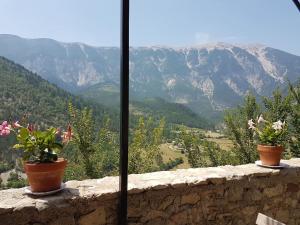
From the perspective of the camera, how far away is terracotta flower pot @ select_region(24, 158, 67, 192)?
6.37 feet

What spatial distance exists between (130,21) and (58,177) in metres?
1.07

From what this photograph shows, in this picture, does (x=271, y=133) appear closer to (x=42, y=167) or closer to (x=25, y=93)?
(x=42, y=167)

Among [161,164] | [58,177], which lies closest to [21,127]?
[58,177]

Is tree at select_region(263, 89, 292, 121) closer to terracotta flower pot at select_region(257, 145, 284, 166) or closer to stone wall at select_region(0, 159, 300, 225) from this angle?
terracotta flower pot at select_region(257, 145, 284, 166)

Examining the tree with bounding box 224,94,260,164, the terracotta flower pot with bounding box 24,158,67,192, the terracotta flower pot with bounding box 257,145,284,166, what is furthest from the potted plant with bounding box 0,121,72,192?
the tree with bounding box 224,94,260,164

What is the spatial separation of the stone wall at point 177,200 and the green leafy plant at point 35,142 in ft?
0.80

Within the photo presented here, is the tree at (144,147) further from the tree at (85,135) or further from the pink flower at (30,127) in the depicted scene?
the pink flower at (30,127)

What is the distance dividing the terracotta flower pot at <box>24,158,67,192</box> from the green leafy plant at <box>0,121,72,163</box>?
50mm

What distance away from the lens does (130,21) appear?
2027 mm

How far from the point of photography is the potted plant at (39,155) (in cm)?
195

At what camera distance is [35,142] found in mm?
1968

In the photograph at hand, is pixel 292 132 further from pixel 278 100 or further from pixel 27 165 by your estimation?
pixel 27 165

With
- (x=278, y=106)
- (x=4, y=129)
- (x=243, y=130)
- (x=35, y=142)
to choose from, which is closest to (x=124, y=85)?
(x=35, y=142)

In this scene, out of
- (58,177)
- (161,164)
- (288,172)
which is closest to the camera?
(58,177)
